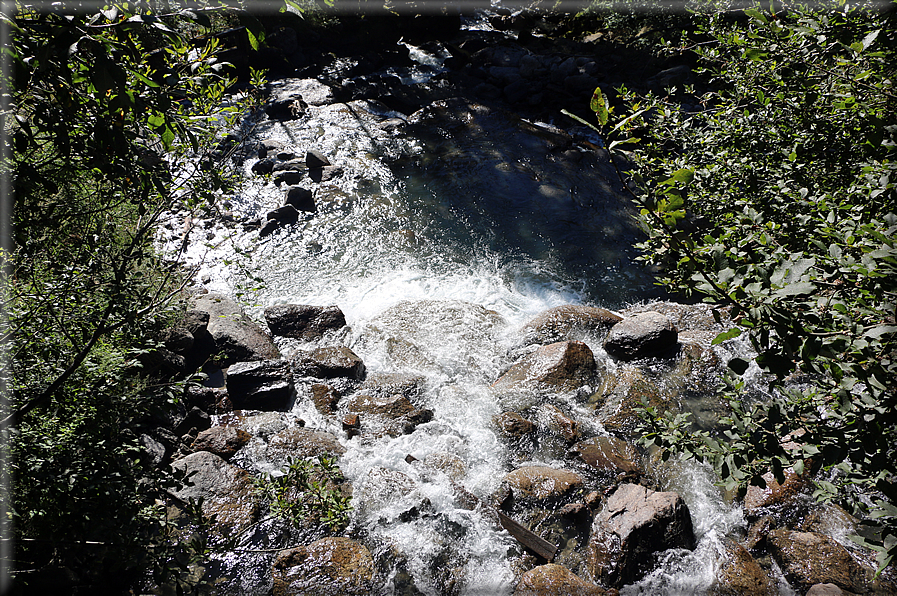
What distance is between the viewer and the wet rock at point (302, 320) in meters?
7.17

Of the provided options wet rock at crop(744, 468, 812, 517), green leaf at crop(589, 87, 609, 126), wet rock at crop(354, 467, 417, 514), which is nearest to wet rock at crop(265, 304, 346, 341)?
wet rock at crop(354, 467, 417, 514)

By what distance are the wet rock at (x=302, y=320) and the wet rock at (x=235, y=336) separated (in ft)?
0.95

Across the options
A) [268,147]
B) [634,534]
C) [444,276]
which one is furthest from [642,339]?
[268,147]

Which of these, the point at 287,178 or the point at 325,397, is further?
the point at 287,178

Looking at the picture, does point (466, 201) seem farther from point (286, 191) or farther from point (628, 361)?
point (628, 361)

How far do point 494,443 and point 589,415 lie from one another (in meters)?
1.31

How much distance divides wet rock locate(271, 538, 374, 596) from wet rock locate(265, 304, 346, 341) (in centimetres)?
343

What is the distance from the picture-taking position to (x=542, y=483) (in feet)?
16.3

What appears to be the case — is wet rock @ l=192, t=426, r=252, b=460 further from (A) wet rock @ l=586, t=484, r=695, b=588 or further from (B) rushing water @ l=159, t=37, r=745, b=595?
(A) wet rock @ l=586, t=484, r=695, b=588

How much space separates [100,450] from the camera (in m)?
2.64

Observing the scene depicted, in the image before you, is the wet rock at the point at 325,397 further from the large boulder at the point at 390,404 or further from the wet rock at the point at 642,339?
the wet rock at the point at 642,339

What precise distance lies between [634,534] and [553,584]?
36.6 inches

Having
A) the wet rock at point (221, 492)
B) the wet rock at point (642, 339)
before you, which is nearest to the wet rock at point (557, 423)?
the wet rock at point (642, 339)

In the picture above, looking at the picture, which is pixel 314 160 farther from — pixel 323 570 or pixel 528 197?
pixel 323 570
